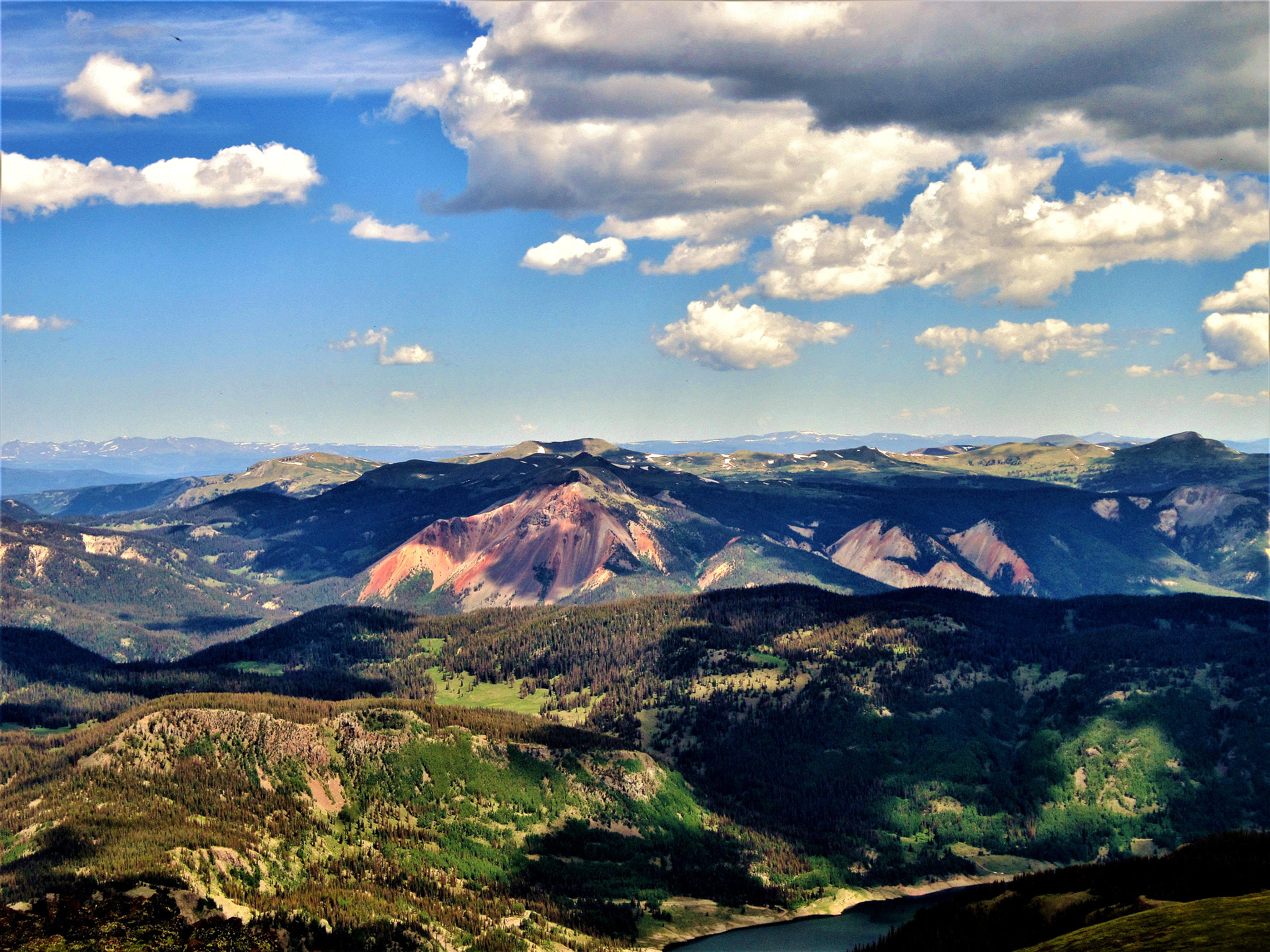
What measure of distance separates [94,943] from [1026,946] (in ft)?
496

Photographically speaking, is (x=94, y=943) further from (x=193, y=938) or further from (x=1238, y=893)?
(x=1238, y=893)

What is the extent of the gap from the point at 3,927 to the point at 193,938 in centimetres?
2960

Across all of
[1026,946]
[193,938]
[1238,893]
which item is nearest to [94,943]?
[193,938]

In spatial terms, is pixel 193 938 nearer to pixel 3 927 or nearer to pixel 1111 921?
pixel 3 927

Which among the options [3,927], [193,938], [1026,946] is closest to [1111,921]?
[1026,946]

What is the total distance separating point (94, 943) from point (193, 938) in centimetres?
1489

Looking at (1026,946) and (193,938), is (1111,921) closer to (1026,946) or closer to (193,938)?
(1026,946)

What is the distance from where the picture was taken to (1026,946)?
637 ft

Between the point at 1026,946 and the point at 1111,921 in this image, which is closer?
the point at 1111,921

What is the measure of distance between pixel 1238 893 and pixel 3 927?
200341 millimetres

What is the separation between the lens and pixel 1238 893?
624ft

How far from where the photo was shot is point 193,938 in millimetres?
190500

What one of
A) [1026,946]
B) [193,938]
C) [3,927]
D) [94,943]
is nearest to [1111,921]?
[1026,946]

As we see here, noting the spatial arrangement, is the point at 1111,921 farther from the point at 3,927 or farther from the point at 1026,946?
the point at 3,927
